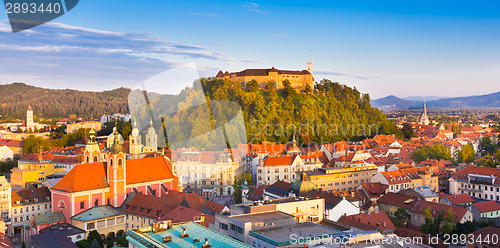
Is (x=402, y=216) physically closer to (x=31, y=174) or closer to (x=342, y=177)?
(x=342, y=177)

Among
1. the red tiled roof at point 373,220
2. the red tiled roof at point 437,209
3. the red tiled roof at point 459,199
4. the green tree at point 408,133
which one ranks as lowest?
the red tiled roof at point 459,199

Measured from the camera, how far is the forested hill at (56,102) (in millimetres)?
102750

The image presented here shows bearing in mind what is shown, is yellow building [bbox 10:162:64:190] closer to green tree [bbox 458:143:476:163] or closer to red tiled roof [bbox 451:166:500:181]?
red tiled roof [bbox 451:166:500:181]

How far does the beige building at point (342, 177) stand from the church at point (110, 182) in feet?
37.3

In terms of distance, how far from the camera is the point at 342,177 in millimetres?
35781

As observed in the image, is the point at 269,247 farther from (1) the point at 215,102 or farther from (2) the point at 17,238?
(1) the point at 215,102

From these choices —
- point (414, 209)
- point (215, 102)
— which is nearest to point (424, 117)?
point (215, 102)

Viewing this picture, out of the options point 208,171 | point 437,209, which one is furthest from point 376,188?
point 208,171

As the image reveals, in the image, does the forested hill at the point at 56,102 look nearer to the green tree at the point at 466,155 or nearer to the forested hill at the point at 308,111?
the forested hill at the point at 308,111

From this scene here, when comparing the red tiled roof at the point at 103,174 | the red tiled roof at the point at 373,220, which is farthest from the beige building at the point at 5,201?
the red tiled roof at the point at 373,220

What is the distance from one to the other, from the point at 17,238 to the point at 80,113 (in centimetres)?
8504

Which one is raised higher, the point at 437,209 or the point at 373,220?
the point at 373,220

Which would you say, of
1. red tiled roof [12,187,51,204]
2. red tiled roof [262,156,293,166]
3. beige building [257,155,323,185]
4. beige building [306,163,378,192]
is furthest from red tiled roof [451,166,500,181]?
red tiled roof [12,187,51,204]

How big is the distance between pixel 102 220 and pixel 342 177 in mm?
18865
